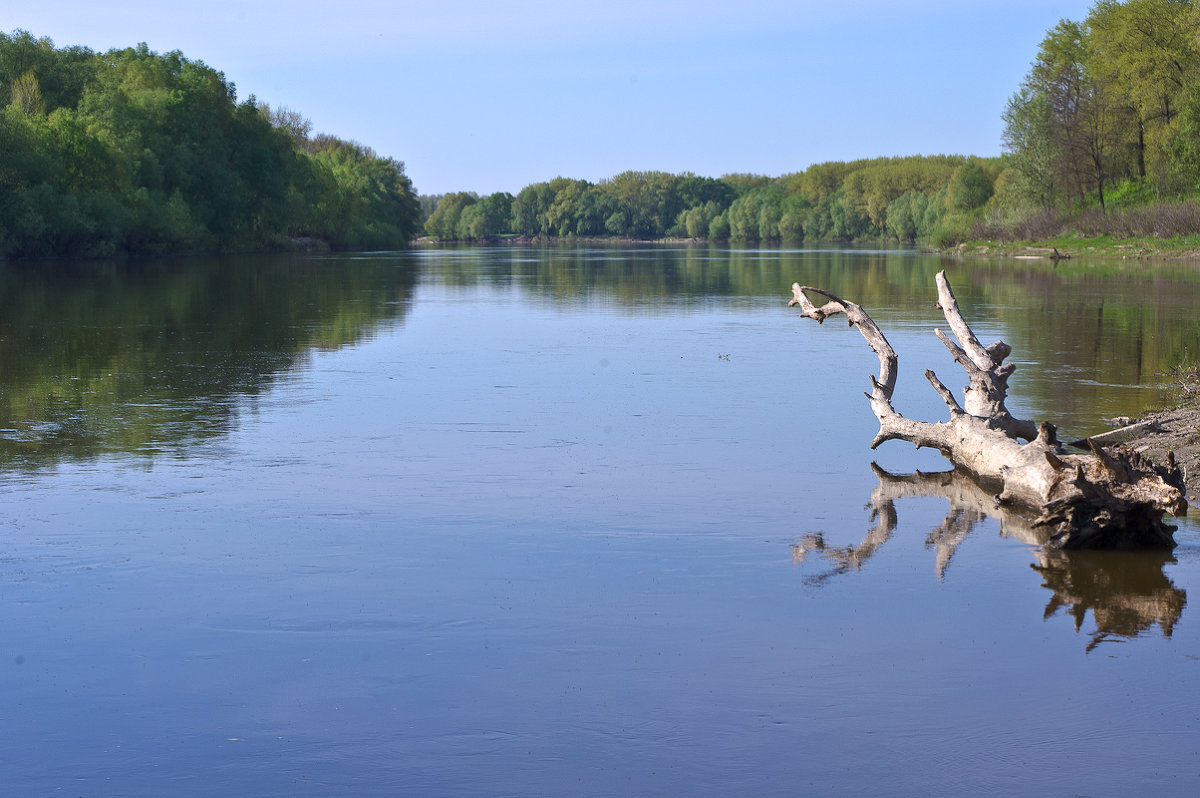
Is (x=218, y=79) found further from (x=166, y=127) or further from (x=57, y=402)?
(x=57, y=402)

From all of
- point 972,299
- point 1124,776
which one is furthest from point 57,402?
point 972,299

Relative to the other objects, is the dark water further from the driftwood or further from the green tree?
the green tree

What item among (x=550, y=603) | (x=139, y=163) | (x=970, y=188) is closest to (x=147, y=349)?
(x=550, y=603)

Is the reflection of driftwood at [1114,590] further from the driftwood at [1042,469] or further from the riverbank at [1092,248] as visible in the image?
the riverbank at [1092,248]

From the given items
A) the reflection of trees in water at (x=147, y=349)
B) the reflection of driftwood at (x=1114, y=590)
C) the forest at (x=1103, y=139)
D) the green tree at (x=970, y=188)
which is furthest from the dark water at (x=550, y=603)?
the green tree at (x=970, y=188)

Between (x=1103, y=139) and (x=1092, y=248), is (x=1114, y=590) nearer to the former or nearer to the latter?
(x=1092, y=248)

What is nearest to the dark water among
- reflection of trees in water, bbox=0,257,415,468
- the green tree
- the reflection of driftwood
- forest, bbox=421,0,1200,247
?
the reflection of driftwood

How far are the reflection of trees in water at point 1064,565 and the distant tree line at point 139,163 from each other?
5512cm

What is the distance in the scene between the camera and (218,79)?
81.9 meters

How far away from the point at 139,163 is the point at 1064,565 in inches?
2638

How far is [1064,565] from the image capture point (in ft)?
27.2

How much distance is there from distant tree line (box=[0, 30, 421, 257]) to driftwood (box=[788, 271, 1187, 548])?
53.6 meters

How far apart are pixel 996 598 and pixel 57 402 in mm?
11324

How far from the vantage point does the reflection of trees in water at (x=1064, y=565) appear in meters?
7.28
